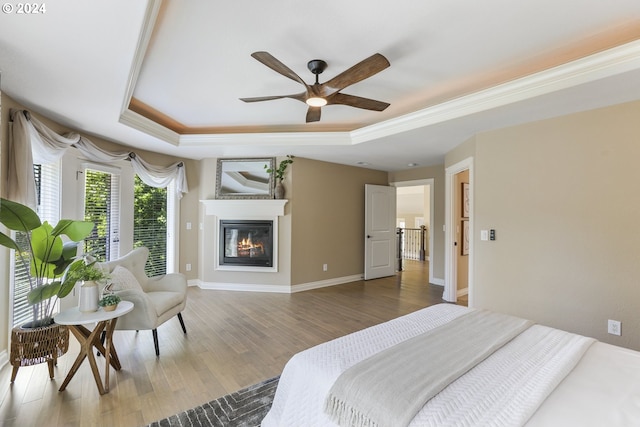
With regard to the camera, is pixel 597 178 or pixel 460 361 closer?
pixel 460 361

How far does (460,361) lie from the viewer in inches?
54.1

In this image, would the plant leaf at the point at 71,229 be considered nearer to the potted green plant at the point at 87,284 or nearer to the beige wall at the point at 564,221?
the potted green plant at the point at 87,284

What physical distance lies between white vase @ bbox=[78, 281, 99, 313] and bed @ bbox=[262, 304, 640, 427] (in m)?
1.67

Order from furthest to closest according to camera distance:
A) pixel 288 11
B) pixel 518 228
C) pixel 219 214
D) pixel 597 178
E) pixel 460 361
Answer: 1. pixel 219 214
2. pixel 518 228
3. pixel 597 178
4. pixel 288 11
5. pixel 460 361

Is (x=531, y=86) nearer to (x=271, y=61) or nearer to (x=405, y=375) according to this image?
(x=271, y=61)

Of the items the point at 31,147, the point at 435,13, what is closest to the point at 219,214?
the point at 31,147

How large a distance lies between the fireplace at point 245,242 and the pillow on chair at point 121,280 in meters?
2.21

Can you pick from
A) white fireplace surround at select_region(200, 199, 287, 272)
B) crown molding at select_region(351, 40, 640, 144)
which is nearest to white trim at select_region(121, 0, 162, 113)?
crown molding at select_region(351, 40, 640, 144)

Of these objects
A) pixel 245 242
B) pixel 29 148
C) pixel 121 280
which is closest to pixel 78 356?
pixel 121 280

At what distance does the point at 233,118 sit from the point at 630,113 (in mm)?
4080

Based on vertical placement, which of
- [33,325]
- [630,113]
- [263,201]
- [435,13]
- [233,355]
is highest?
[435,13]

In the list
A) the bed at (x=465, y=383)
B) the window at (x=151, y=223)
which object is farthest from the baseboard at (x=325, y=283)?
the bed at (x=465, y=383)

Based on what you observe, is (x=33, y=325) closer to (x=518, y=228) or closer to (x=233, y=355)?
(x=233, y=355)

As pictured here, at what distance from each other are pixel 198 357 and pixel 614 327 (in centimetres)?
377
